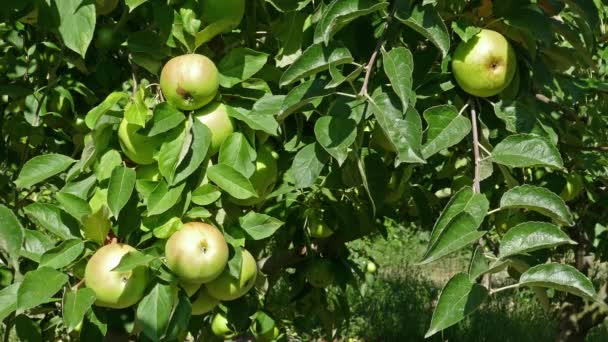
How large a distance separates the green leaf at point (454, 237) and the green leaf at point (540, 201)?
0.10 metres

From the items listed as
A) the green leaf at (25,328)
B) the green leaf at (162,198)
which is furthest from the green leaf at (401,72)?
the green leaf at (25,328)

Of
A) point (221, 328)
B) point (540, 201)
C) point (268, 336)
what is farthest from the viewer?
point (268, 336)

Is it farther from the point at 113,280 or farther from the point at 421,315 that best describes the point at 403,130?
the point at 421,315

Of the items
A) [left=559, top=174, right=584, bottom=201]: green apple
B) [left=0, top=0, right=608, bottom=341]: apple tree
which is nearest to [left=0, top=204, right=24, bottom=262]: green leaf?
[left=0, top=0, right=608, bottom=341]: apple tree

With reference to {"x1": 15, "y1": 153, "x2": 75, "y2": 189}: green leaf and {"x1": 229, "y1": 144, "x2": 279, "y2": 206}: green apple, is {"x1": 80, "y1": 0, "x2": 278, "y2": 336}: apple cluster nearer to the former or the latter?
{"x1": 229, "y1": 144, "x2": 279, "y2": 206}: green apple

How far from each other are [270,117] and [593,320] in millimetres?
3045

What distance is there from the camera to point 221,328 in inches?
78.6

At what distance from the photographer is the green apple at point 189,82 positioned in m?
1.16

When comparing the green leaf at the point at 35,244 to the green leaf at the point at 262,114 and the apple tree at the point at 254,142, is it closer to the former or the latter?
the apple tree at the point at 254,142

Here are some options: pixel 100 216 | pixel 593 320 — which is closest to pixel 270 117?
pixel 100 216

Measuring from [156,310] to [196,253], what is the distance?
101 mm

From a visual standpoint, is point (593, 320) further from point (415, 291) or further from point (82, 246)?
point (82, 246)

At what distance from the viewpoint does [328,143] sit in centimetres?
111

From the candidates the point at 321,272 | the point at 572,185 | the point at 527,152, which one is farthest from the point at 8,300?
the point at 572,185
